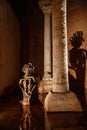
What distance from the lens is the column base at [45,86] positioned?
28.0 feet

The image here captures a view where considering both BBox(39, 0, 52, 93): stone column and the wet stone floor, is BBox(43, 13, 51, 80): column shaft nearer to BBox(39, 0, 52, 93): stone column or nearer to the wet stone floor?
BBox(39, 0, 52, 93): stone column

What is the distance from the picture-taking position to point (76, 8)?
10.1 meters

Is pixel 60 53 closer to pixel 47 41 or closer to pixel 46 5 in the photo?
pixel 47 41

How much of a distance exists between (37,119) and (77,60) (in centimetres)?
549

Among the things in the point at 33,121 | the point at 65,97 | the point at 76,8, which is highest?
the point at 76,8

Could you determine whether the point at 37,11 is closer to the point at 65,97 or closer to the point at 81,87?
the point at 81,87

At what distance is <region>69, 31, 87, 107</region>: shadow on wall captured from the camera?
992cm

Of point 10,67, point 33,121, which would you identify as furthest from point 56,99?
point 10,67

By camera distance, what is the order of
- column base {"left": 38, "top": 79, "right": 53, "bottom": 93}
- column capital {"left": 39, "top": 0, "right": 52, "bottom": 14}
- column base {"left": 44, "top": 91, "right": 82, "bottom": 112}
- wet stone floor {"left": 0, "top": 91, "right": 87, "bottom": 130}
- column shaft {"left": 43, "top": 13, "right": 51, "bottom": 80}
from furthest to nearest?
1. column shaft {"left": 43, "top": 13, "right": 51, "bottom": 80}
2. column capital {"left": 39, "top": 0, "right": 52, "bottom": 14}
3. column base {"left": 38, "top": 79, "right": 53, "bottom": 93}
4. column base {"left": 44, "top": 91, "right": 82, "bottom": 112}
5. wet stone floor {"left": 0, "top": 91, "right": 87, "bottom": 130}

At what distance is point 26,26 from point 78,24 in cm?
222

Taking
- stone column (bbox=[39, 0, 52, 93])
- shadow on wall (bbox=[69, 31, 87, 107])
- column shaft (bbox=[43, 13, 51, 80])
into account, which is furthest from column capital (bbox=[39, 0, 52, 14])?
shadow on wall (bbox=[69, 31, 87, 107])

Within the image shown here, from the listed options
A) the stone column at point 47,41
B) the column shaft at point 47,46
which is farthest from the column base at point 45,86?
the column shaft at point 47,46

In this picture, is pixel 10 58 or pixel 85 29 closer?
pixel 10 58

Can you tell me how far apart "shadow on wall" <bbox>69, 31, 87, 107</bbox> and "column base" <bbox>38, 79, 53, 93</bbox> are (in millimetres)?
1610
